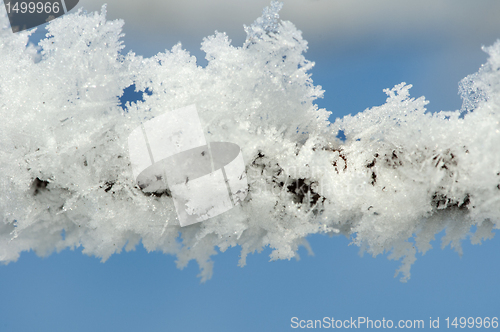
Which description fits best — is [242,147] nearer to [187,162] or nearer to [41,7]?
[187,162]

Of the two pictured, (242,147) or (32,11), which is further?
(32,11)

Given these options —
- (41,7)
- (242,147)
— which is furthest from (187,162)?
(41,7)

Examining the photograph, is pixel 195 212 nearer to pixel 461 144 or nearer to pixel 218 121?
pixel 218 121

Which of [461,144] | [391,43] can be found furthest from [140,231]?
[391,43]

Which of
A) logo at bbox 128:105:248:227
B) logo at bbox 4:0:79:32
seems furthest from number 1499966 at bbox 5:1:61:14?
logo at bbox 128:105:248:227

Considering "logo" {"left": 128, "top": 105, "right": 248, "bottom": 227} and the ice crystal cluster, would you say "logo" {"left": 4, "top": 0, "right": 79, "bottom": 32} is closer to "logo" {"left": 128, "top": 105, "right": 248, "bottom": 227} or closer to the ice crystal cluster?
the ice crystal cluster

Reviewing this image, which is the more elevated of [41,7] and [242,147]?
[41,7]
